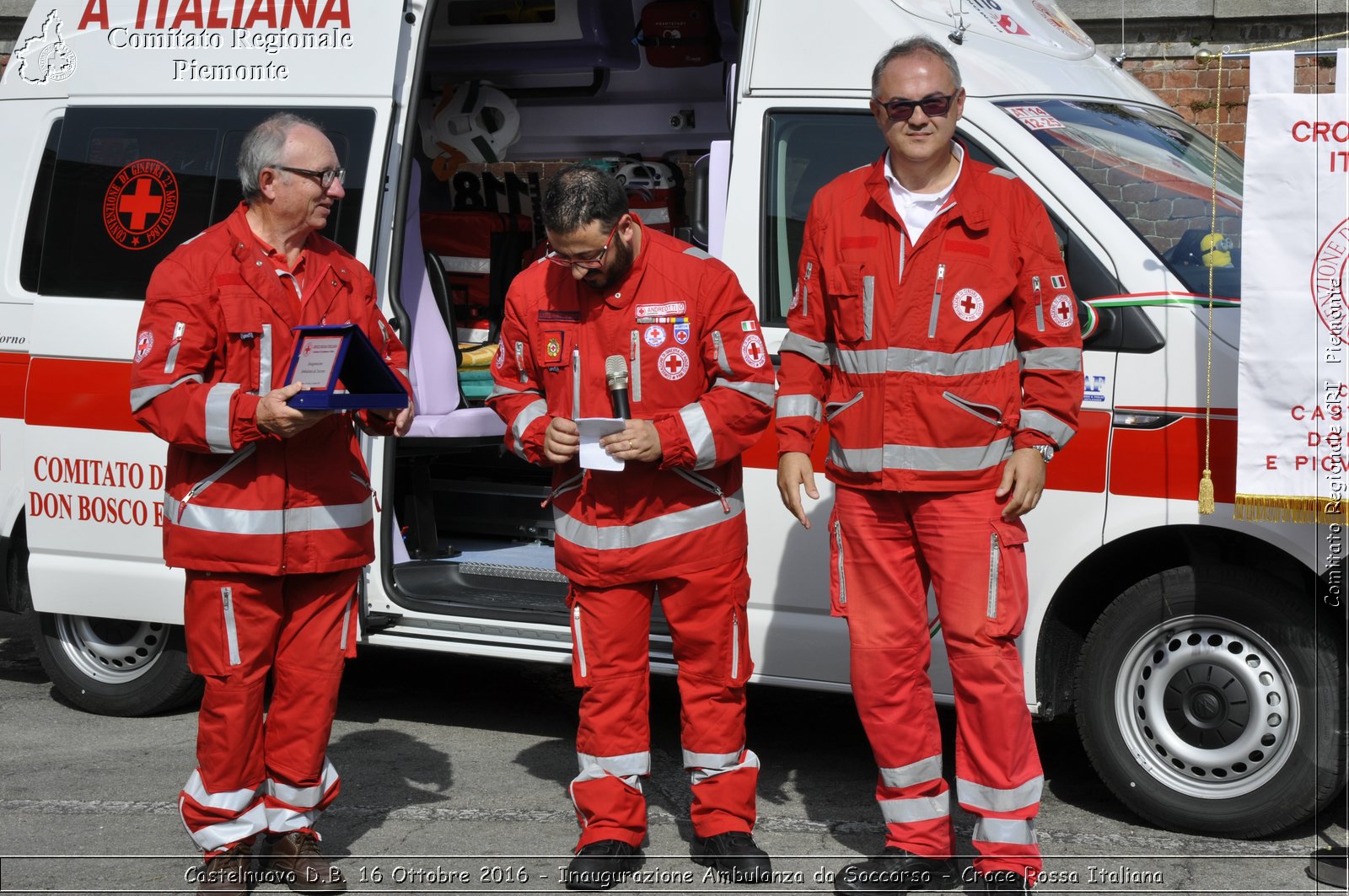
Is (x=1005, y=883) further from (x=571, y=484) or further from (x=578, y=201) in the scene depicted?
(x=578, y=201)

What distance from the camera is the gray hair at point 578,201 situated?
3.96 m

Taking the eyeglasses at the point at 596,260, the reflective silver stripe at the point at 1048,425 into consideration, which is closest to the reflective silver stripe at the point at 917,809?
the reflective silver stripe at the point at 1048,425

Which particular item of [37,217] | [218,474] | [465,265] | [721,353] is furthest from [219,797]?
[465,265]

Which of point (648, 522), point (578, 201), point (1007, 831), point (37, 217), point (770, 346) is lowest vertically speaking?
point (1007, 831)

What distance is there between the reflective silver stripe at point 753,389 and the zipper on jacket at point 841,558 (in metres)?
0.37

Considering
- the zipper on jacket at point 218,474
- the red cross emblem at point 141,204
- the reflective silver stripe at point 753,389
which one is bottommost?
the zipper on jacket at point 218,474

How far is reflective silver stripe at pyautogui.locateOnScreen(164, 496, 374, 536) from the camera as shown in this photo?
4.00 meters

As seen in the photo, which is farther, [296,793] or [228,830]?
[296,793]

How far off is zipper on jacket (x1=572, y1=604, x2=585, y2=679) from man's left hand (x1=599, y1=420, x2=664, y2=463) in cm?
50

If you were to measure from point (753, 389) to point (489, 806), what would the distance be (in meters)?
1.60

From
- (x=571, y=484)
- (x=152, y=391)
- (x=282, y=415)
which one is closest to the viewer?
(x=282, y=415)

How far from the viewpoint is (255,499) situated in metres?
4.02

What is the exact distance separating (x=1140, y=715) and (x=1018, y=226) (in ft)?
4.95

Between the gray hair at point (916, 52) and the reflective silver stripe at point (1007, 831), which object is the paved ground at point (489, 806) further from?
the gray hair at point (916, 52)
